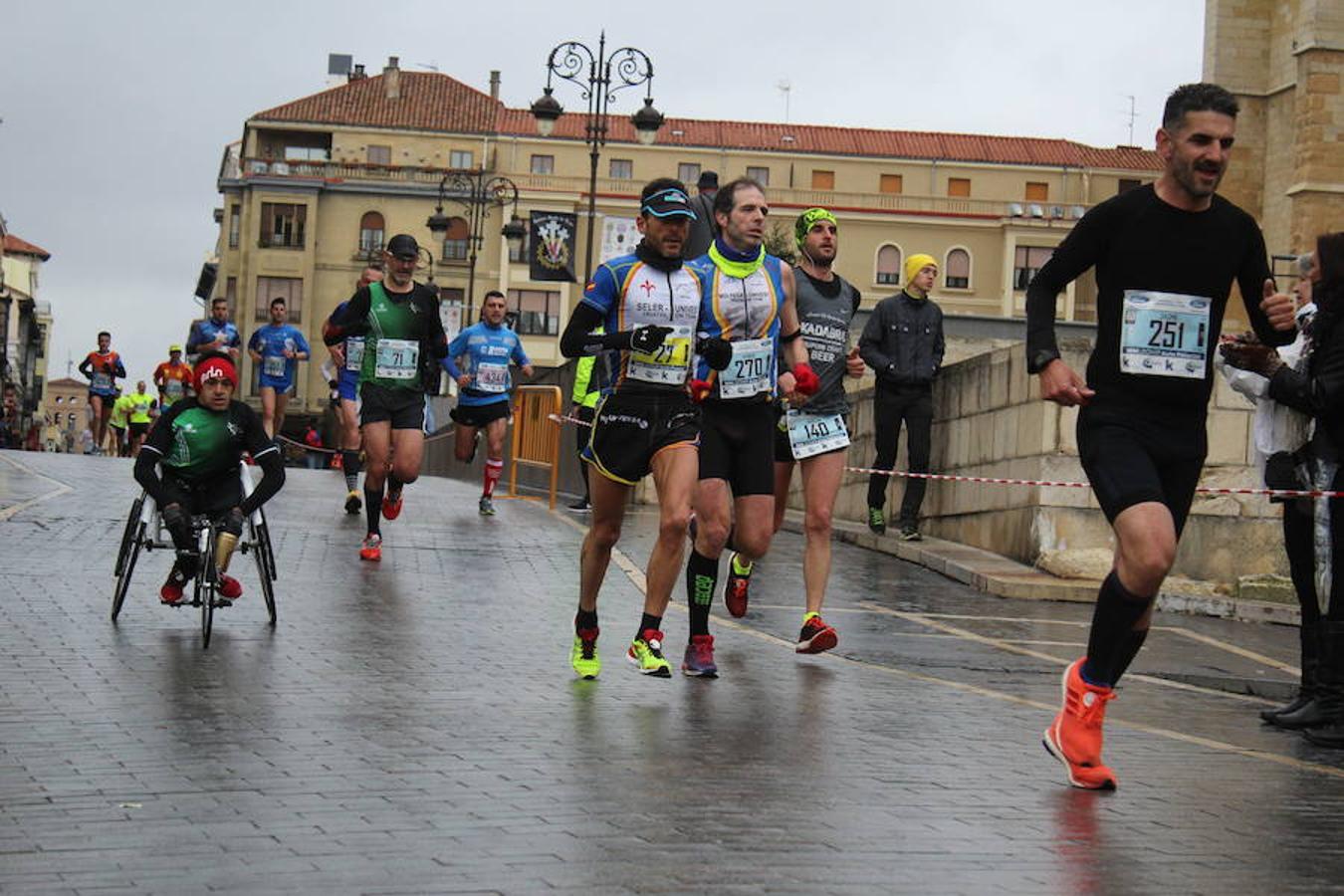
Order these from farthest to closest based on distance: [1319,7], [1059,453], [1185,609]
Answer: [1319,7] < [1059,453] < [1185,609]

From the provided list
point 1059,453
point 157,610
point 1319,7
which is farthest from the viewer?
point 1319,7

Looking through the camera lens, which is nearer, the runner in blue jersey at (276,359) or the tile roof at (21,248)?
the runner in blue jersey at (276,359)

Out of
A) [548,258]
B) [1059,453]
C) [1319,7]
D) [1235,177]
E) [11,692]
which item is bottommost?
[11,692]

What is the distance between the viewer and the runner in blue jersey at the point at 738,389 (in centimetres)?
989

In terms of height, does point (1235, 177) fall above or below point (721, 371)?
above

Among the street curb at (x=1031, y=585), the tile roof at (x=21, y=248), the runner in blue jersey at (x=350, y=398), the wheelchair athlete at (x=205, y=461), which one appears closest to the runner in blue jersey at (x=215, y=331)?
the runner in blue jersey at (x=350, y=398)

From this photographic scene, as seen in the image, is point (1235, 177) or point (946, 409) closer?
point (946, 409)

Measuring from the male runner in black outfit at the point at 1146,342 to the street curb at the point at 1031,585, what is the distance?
266 inches

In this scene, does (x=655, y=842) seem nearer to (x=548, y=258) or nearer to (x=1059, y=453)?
(x=1059, y=453)

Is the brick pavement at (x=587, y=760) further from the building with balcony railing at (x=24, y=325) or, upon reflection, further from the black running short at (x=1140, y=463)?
the building with balcony railing at (x=24, y=325)

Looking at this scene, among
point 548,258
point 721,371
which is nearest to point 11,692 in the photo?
point 721,371

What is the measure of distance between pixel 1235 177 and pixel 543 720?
159 ft

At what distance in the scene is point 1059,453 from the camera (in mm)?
16344

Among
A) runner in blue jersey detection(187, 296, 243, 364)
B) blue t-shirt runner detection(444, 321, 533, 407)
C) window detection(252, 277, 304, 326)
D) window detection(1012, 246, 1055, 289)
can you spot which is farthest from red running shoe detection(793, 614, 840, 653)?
window detection(252, 277, 304, 326)
